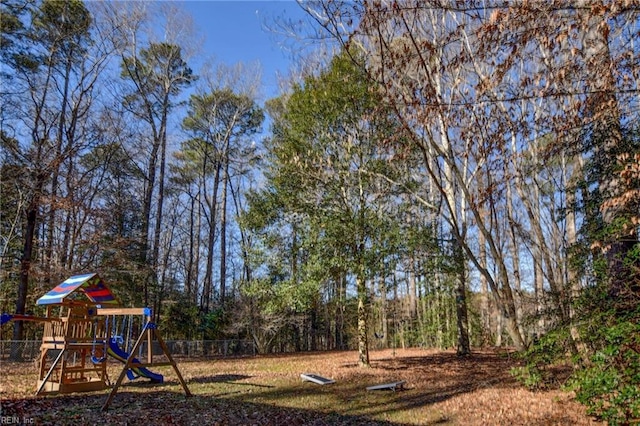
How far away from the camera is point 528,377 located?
6594 mm

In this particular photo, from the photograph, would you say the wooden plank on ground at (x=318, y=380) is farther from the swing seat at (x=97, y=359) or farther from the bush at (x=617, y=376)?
the bush at (x=617, y=376)

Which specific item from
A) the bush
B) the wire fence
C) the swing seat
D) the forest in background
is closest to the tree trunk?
the forest in background

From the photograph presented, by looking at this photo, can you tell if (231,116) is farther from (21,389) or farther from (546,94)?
(546,94)

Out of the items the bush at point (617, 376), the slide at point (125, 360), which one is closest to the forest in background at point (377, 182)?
the bush at point (617, 376)

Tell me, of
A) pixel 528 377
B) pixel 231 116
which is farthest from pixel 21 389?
pixel 231 116

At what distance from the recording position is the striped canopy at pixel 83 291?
720 cm

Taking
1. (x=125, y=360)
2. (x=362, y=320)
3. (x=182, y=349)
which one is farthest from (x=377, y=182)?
(x=182, y=349)

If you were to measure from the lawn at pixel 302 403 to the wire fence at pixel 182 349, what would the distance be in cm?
320

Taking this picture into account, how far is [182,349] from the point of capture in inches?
704

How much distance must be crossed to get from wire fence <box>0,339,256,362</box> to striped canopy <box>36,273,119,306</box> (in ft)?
17.6

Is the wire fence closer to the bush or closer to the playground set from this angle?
the playground set

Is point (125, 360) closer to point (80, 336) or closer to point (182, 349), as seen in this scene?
point (80, 336)

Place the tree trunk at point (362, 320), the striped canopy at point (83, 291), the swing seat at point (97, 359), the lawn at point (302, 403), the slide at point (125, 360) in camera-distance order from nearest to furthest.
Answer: the lawn at point (302, 403), the striped canopy at point (83, 291), the swing seat at point (97, 359), the slide at point (125, 360), the tree trunk at point (362, 320)

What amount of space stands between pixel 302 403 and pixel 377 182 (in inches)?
260
